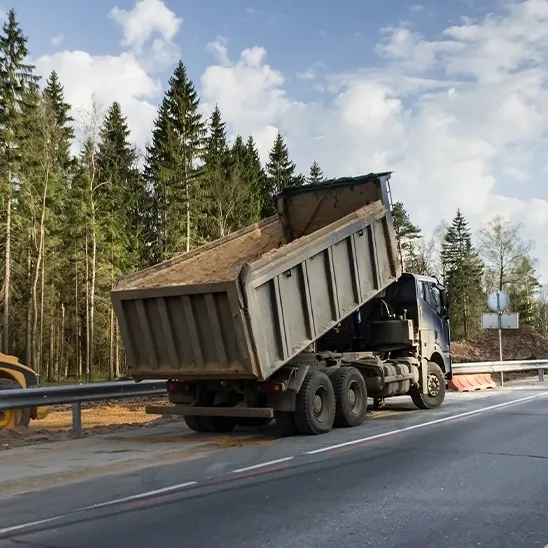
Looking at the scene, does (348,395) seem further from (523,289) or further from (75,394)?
(523,289)

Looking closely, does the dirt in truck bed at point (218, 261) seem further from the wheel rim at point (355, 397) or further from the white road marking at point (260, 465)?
the wheel rim at point (355, 397)

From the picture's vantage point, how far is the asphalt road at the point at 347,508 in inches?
201

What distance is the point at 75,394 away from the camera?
35.9 feet

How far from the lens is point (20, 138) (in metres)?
33.6

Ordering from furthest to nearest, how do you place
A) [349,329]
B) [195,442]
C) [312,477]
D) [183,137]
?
[183,137], [349,329], [195,442], [312,477]

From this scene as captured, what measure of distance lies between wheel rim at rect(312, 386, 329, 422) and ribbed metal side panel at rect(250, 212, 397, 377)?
0.96m

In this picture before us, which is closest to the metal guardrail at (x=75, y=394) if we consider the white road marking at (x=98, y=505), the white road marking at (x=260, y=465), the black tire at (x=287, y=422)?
the black tire at (x=287, y=422)

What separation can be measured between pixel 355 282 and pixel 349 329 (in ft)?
6.37

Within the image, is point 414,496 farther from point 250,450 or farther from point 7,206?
point 7,206

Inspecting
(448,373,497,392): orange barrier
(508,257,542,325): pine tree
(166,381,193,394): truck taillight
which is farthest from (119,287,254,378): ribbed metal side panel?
(508,257,542,325): pine tree

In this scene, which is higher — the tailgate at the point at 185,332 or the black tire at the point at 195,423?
A: the tailgate at the point at 185,332

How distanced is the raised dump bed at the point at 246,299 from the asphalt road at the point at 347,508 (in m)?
1.96

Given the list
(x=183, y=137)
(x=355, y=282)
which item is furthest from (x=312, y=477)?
(x=183, y=137)

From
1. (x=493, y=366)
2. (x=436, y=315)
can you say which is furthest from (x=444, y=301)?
(x=493, y=366)
